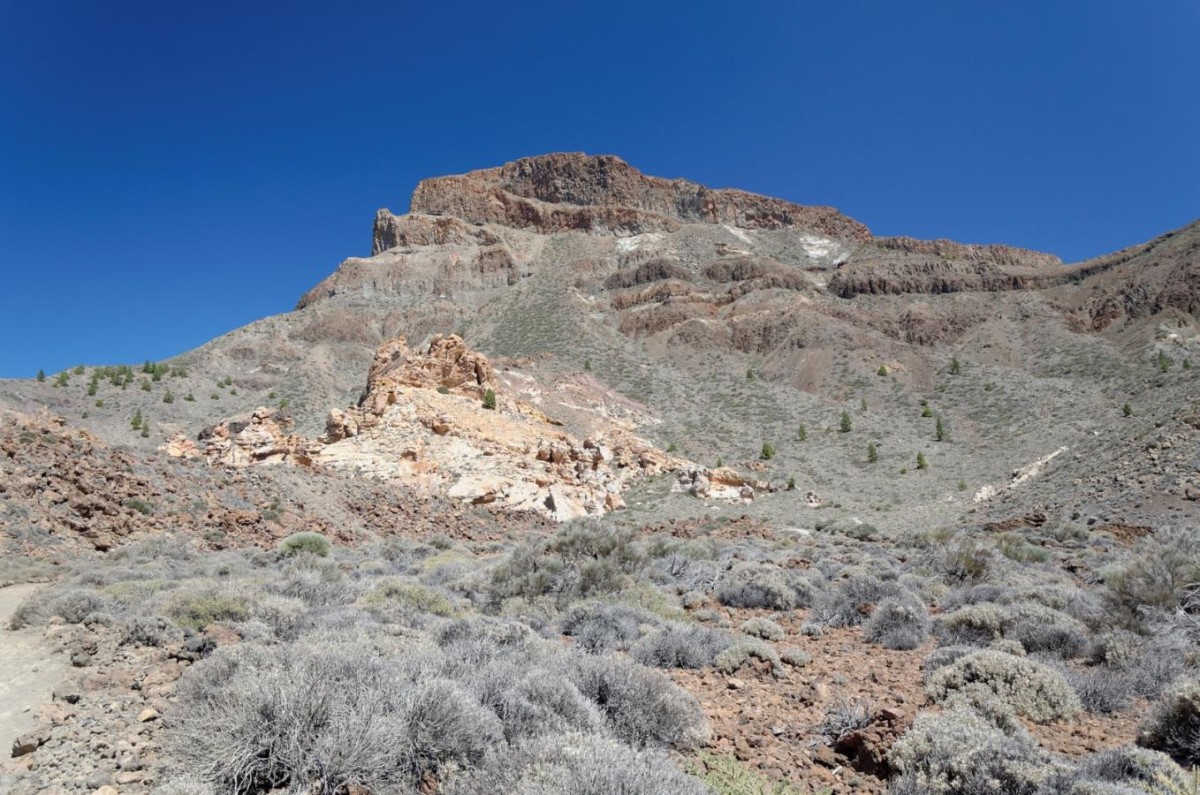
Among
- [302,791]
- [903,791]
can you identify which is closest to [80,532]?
[302,791]

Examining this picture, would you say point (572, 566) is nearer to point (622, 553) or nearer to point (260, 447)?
point (622, 553)

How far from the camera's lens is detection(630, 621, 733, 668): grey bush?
6.01m

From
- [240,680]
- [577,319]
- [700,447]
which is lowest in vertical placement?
[240,680]

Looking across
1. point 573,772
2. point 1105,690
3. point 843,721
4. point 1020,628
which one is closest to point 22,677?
point 573,772

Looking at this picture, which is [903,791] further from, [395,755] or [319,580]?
[319,580]

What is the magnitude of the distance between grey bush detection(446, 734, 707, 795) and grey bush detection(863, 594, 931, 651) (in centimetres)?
468

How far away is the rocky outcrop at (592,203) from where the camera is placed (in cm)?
10444

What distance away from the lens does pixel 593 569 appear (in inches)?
365

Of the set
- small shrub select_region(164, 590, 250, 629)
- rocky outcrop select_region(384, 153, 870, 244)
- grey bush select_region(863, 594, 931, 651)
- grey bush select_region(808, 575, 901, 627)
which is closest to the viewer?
small shrub select_region(164, 590, 250, 629)

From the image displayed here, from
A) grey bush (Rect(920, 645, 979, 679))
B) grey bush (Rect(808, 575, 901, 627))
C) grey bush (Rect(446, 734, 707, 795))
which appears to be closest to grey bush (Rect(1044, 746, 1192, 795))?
grey bush (Rect(446, 734, 707, 795))

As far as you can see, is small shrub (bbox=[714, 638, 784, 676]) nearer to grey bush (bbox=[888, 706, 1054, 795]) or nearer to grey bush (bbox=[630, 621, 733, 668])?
grey bush (bbox=[630, 621, 733, 668])

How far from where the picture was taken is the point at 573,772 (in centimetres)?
Answer: 274

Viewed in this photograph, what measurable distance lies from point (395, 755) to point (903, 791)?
2.85 meters

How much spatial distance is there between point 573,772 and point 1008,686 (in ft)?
12.7
